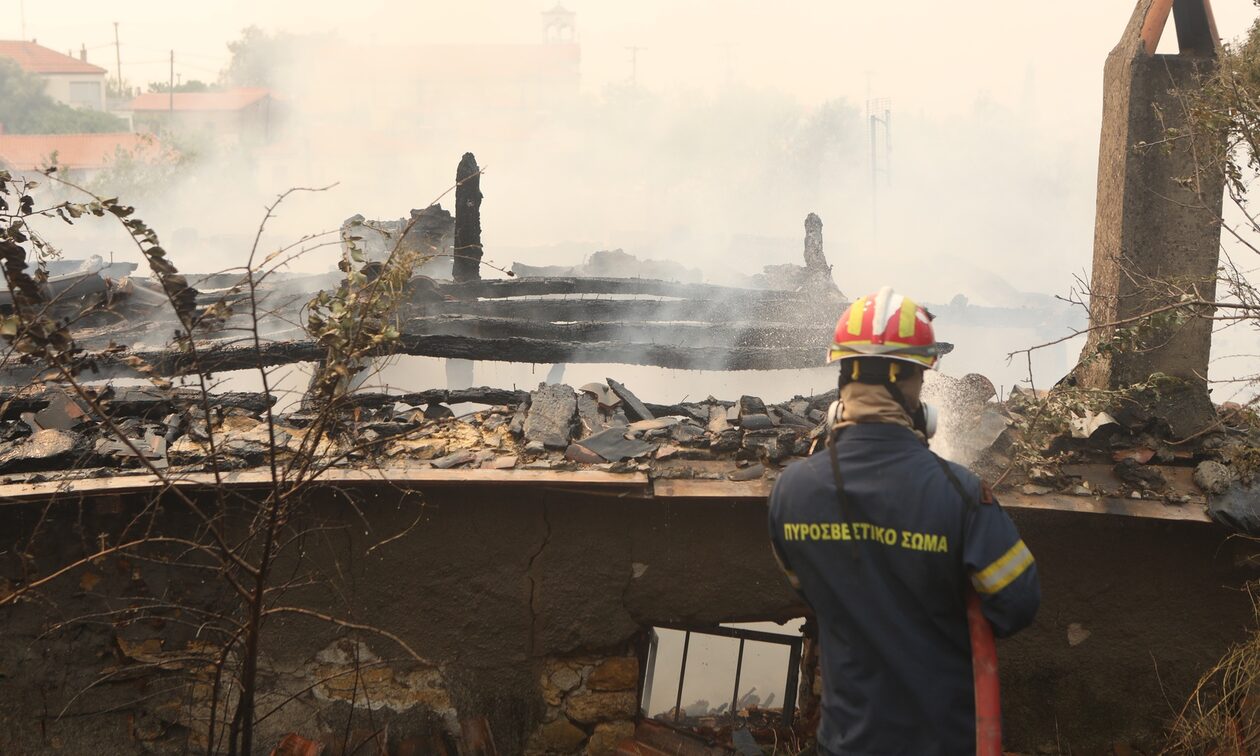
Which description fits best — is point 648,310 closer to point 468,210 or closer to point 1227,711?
point 468,210

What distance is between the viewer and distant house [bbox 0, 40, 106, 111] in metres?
73.5

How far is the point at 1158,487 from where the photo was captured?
209 inches

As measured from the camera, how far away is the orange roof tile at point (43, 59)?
239ft

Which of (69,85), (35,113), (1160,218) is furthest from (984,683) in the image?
(69,85)

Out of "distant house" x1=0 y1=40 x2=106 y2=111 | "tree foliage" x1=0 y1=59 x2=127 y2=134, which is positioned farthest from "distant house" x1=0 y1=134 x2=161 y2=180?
"distant house" x1=0 y1=40 x2=106 y2=111

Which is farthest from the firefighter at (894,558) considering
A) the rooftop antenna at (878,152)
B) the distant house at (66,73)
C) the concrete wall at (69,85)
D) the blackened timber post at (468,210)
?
the concrete wall at (69,85)

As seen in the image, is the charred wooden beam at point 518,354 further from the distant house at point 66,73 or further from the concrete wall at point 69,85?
the concrete wall at point 69,85

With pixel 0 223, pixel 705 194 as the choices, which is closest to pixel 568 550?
pixel 0 223

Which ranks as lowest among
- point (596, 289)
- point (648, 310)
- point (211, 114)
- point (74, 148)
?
point (648, 310)

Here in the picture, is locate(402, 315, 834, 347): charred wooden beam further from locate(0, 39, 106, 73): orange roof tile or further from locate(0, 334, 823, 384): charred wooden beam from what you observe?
locate(0, 39, 106, 73): orange roof tile

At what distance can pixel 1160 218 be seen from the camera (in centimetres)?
604

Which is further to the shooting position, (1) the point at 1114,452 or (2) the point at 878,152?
(2) the point at 878,152

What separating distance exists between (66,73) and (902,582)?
86102mm

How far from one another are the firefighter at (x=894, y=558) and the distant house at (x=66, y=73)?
8214 cm
